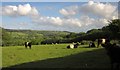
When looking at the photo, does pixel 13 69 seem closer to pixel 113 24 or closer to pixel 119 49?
pixel 119 49

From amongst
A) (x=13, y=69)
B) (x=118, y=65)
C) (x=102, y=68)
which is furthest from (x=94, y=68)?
(x=13, y=69)

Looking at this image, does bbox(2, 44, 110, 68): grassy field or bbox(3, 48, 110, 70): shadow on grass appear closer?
bbox(3, 48, 110, 70): shadow on grass

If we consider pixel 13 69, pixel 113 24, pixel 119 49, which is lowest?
pixel 13 69

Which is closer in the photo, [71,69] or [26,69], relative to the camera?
[71,69]

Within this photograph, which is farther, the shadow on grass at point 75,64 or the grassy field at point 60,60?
the grassy field at point 60,60

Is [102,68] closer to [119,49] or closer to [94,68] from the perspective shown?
[94,68]

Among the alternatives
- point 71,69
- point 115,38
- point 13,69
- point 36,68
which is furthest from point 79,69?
point 115,38

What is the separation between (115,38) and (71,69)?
91.1 feet

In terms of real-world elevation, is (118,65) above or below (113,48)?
below

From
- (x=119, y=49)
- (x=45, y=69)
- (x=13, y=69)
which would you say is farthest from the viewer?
(x=13, y=69)

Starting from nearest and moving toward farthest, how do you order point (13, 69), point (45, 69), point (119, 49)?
point (119, 49) < point (45, 69) < point (13, 69)

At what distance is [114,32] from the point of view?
4153 cm

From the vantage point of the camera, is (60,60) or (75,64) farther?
(60,60)

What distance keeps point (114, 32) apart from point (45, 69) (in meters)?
27.9
